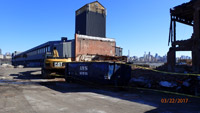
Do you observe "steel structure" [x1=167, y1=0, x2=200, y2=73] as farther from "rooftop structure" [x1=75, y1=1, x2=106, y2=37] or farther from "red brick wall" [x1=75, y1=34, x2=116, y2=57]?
"rooftop structure" [x1=75, y1=1, x2=106, y2=37]

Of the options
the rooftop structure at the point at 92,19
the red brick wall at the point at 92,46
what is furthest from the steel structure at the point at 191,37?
the rooftop structure at the point at 92,19

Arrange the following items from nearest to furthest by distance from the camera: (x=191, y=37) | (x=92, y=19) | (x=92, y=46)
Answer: (x=191, y=37), (x=92, y=46), (x=92, y=19)

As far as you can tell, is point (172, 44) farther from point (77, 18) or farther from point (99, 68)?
point (77, 18)

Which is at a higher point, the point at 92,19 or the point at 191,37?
the point at 92,19

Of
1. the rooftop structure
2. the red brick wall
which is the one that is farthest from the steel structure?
the rooftop structure

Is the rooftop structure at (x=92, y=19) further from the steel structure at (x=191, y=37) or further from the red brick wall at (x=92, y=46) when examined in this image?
the steel structure at (x=191, y=37)

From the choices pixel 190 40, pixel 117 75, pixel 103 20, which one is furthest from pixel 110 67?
pixel 103 20

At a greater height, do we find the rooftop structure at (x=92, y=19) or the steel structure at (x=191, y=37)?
the rooftop structure at (x=92, y=19)

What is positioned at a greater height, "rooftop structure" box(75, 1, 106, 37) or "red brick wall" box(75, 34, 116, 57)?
"rooftop structure" box(75, 1, 106, 37)

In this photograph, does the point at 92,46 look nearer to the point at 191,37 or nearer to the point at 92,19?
the point at 92,19

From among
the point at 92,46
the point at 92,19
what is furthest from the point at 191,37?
the point at 92,19

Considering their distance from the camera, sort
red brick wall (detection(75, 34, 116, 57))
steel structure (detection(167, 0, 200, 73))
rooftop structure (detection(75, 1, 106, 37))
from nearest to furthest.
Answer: steel structure (detection(167, 0, 200, 73))
red brick wall (detection(75, 34, 116, 57))
rooftop structure (detection(75, 1, 106, 37))

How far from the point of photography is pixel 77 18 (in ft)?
144

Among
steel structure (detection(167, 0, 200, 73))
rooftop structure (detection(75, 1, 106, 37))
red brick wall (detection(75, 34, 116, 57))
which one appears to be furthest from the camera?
rooftop structure (detection(75, 1, 106, 37))
